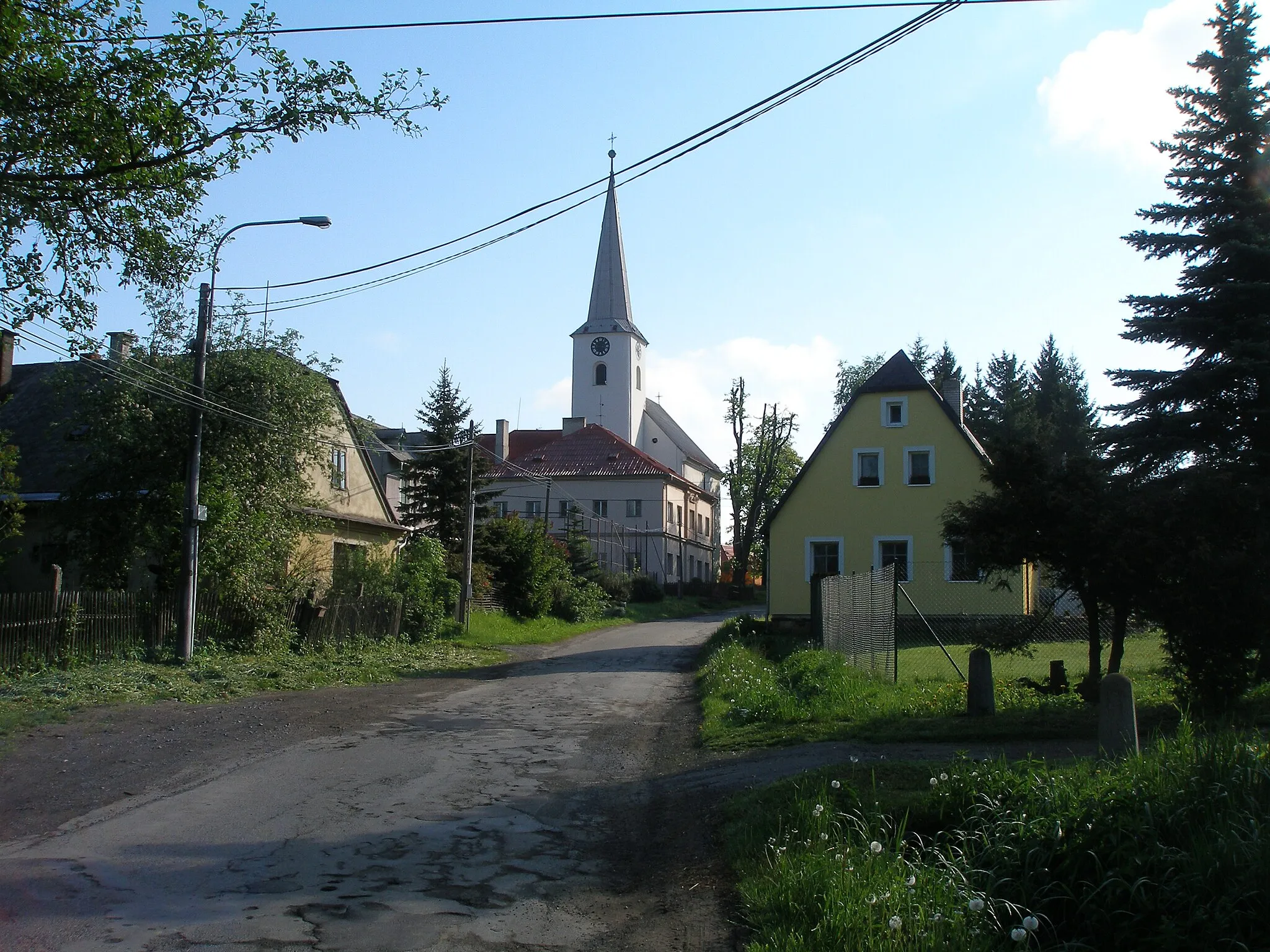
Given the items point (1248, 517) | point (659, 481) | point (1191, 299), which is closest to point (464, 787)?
point (1248, 517)

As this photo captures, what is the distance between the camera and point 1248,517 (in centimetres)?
1169

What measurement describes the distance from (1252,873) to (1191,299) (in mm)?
16571

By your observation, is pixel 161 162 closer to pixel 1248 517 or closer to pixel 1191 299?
pixel 1248 517

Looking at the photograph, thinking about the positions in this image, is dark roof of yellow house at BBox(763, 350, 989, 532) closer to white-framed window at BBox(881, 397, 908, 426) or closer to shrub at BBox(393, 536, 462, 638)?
white-framed window at BBox(881, 397, 908, 426)

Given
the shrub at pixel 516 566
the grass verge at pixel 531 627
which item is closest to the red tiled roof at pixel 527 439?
the grass verge at pixel 531 627

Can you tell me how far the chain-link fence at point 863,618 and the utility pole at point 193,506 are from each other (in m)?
11.5

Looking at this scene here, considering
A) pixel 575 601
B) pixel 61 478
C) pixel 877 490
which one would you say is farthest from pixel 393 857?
pixel 575 601

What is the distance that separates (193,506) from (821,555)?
1972 centimetres

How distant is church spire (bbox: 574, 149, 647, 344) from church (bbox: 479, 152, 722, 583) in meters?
0.07

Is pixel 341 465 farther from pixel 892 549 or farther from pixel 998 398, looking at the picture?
pixel 998 398

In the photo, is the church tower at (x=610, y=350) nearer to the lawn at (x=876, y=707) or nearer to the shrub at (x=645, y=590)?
the shrub at (x=645, y=590)

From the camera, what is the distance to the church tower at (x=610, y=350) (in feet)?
261

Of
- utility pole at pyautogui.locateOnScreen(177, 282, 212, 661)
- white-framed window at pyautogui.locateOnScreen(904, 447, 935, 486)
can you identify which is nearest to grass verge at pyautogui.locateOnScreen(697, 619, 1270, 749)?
utility pole at pyautogui.locateOnScreen(177, 282, 212, 661)

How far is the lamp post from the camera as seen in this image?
18172 mm
